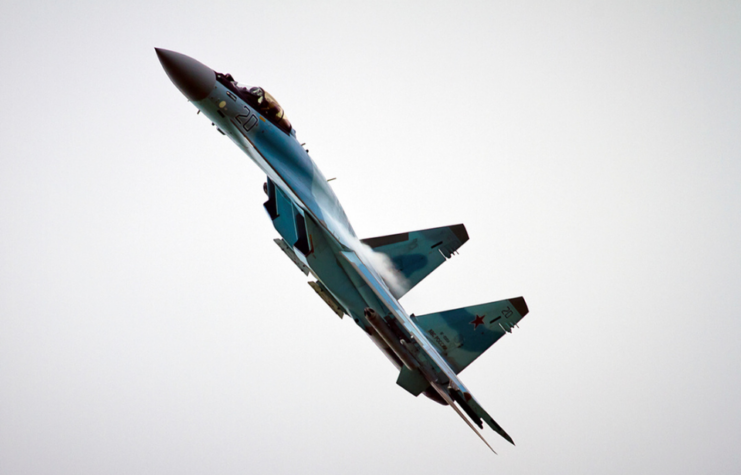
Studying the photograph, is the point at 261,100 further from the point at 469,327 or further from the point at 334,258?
the point at 469,327

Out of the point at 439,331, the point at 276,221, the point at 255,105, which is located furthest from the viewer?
the point at 439,331

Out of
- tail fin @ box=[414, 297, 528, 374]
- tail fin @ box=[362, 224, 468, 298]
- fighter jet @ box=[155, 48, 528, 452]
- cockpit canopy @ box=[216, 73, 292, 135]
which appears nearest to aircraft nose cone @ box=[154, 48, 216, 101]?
fighter jet @ box=[155, 48, 528, 452]

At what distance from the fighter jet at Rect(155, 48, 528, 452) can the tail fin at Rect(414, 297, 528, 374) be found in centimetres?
2

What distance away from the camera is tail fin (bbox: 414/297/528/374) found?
16.3 meters

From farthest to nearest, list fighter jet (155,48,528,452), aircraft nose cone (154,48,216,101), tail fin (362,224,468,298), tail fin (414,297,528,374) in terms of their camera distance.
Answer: tail fin (362,224,468,298)
tail fin (414,297,528,374)
fighter jet (155,48,528,452)
aircraft nose cone (154,48,216,101)

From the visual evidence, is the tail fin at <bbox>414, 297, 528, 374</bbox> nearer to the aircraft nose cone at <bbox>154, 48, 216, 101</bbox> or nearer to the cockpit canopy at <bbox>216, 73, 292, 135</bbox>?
the cockpit canopy at <bbox>216, 73, 292, 135</bbox>

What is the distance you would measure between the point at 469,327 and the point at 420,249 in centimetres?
233

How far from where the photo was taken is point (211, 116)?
13188mm

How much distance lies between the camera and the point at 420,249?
16.9 metres

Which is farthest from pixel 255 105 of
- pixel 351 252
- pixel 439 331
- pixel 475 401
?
pixel 475 401

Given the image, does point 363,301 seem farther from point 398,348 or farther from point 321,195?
point 321,195

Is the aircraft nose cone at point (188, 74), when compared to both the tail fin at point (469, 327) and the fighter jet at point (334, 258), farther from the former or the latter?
the tail fin at point (469, 327)

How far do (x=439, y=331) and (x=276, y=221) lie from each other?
4964mm

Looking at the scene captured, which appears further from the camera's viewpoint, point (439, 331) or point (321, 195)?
point (439, 331)
